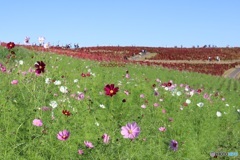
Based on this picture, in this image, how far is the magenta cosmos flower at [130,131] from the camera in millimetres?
3822

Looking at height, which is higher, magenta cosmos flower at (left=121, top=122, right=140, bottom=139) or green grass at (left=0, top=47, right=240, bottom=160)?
magenta cosmos flower at (left=121, top=122, right=140, bottom=139)

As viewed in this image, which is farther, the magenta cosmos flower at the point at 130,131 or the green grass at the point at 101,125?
the green grass at the point at 101,125

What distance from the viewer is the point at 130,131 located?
384cm

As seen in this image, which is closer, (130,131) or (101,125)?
(130,131)

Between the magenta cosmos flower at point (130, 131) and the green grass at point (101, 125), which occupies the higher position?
the magenta cosmos flower at point (130, 131)

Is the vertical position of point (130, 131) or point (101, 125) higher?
point (130, 131)

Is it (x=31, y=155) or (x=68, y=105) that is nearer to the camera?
(x=31, y=155)

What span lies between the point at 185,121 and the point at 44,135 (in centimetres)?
432

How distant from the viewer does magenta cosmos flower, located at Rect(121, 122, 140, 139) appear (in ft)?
12.5

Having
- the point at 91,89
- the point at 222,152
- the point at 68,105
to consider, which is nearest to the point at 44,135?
the point at 68,105

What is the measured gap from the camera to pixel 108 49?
53.8m

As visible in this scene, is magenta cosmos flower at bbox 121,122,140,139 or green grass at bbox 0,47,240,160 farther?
green grass at bbox 0,47,240,160

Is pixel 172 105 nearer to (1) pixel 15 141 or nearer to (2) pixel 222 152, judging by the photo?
(2) pixel 222 152

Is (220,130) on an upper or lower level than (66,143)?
lower
